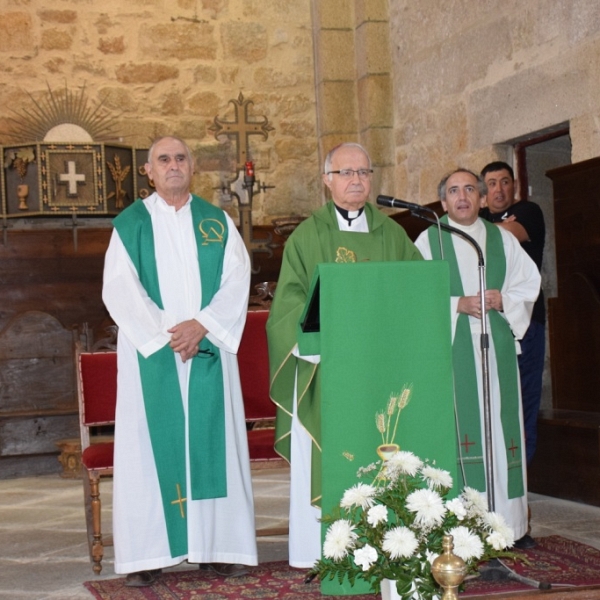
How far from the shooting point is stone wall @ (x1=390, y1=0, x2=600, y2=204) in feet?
22.1

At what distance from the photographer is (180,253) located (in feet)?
15.0

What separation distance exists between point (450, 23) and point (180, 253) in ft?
14.7

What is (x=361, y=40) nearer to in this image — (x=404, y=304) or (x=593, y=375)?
(x=593, y=375)

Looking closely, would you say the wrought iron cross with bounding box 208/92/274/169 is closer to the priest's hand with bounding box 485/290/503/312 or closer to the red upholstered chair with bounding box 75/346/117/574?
the red upholstered chair with bounding box 75/346/117/574

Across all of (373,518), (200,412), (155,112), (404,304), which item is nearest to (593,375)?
(200,412)

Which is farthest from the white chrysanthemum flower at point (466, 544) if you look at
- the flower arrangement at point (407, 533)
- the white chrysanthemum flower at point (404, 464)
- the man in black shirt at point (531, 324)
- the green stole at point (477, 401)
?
the man in black shirt at point (531, 324)

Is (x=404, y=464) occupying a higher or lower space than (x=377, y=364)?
lower

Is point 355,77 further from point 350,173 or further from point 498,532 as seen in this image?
point 498,532

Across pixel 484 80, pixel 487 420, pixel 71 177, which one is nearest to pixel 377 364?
pixel 487 420

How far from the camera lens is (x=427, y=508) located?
2.71m

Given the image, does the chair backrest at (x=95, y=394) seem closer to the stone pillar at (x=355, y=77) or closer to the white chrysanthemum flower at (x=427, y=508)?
the white chrysanthemum flower at (x=427, y=508)

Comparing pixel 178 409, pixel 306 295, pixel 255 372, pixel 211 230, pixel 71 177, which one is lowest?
pixel 178 409

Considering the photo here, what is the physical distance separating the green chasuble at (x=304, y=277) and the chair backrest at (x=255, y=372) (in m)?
0.75

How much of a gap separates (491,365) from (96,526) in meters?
1.88
